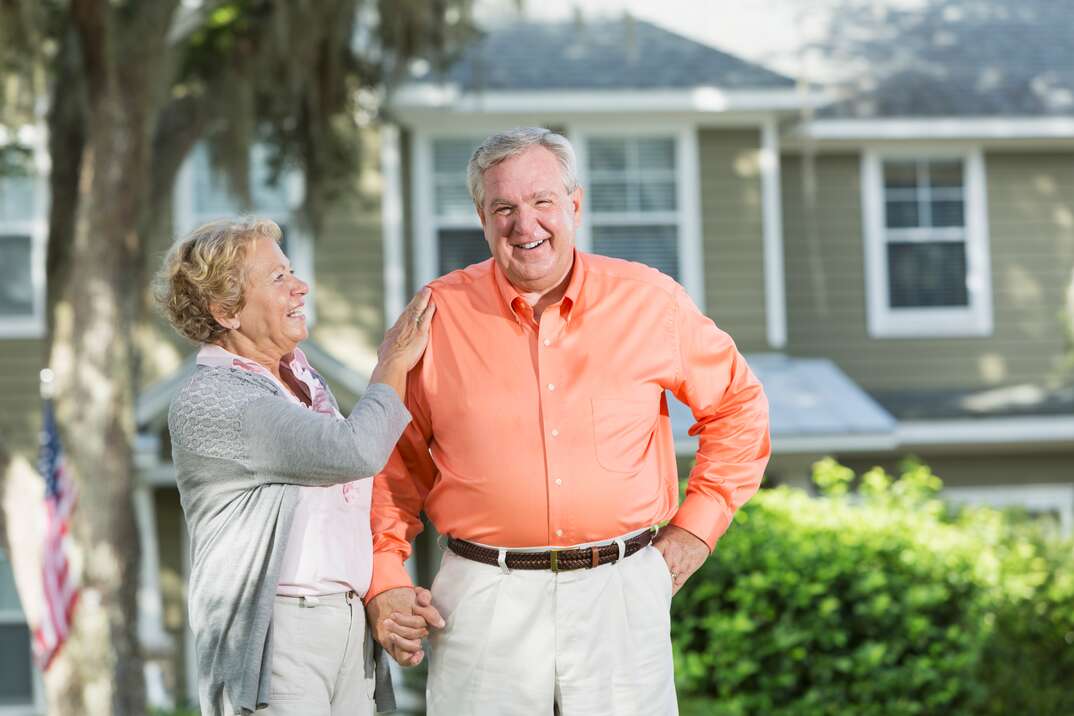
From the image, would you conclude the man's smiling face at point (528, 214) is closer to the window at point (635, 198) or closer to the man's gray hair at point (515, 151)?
the man's gray hair at point (515, 151)

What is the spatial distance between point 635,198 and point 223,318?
967 cm

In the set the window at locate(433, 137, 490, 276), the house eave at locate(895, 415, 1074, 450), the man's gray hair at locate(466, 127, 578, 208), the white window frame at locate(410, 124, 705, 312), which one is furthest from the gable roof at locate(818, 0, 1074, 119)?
the man's gray hair at locate(466, 127, 578, 208)

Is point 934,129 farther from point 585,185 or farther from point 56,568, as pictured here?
point 56,568

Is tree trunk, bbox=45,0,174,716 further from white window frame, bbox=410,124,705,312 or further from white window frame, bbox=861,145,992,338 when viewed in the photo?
white window frame, bbox=861,145,992,338

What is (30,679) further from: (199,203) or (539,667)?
(539,667)

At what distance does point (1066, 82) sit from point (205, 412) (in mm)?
12381

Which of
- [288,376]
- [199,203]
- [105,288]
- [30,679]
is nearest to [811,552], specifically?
[105,288]

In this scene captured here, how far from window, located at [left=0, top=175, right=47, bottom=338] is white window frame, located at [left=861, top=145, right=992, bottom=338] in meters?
7.32

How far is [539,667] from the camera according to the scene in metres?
3.52

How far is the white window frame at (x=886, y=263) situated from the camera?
13.4 m

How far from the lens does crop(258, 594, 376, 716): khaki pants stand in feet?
10.8

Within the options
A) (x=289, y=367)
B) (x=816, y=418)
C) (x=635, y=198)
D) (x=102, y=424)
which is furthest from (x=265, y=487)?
(x=635, y=198)

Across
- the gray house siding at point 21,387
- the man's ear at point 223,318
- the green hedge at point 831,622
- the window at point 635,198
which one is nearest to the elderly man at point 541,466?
the man's ear at point 223,318

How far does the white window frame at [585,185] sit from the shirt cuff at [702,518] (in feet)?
29.0
